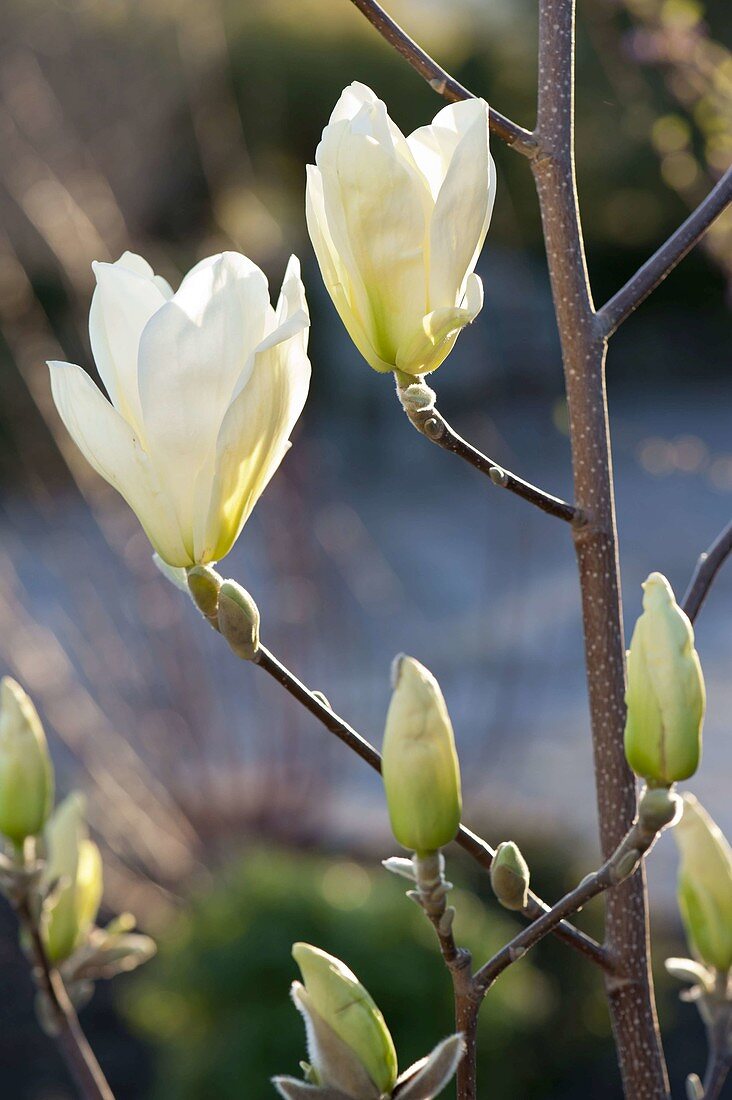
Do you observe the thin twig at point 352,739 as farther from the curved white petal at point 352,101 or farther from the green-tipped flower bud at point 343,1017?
the curved white petal at point 352,101

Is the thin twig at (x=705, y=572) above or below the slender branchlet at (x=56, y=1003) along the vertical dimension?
above

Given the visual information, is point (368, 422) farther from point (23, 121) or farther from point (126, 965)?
point (126, 965)

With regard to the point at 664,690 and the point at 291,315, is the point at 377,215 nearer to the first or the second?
the point at 291,315

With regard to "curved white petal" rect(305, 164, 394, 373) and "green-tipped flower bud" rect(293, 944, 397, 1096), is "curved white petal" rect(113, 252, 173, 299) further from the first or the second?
"green-tipped flower bud" rect(293, 944, 397, 1096)

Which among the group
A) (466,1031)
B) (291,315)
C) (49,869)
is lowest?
(49,869)

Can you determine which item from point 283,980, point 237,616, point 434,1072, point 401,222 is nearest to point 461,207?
point 401,222

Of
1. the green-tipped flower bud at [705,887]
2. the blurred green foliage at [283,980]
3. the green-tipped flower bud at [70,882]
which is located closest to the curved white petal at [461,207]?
the green-tipped flower bud at [705,887]
